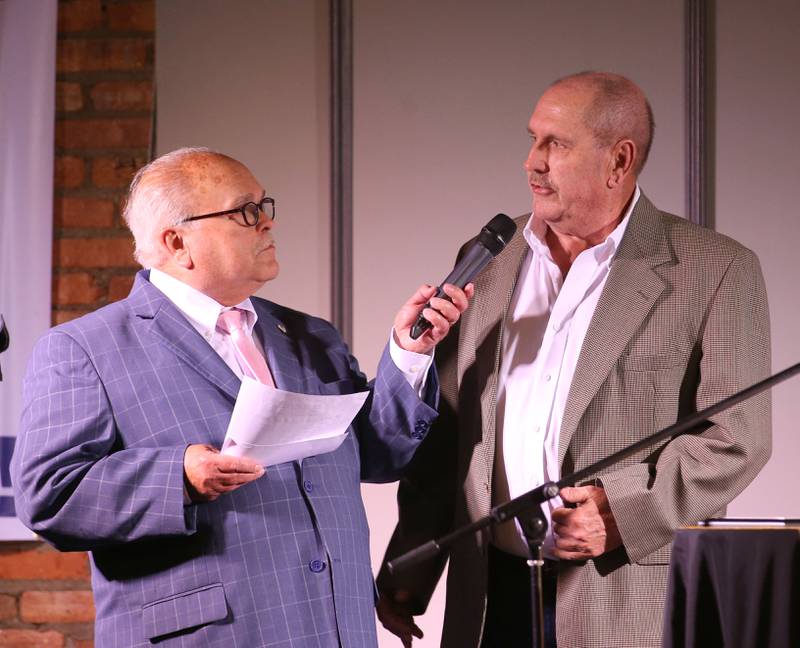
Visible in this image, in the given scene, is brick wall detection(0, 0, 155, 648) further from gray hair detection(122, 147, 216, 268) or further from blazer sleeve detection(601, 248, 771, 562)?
blazer sleeve detection(601, 248, 771, 562)

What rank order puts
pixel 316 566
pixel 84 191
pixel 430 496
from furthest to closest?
pixel 84 191 → pixel 430 496 → pixel 316 566

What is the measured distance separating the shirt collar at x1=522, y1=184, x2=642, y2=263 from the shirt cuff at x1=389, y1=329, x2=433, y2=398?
341 millimetres

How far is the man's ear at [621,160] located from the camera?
7.48 ft

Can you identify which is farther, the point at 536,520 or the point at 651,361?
the point at 651,361

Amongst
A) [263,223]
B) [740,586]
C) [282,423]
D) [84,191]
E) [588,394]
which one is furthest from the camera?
[84,191]

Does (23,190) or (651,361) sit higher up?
(23,190)

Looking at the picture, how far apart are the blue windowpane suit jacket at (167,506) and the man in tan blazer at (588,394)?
269 mm

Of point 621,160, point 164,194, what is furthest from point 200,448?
point 621,160

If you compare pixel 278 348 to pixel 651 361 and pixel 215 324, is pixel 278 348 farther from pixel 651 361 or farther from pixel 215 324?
pixel 651 361

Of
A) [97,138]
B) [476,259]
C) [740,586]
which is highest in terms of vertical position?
[97,138]

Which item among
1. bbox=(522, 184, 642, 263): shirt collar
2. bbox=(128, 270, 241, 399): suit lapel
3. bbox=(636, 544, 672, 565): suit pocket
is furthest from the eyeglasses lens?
bbox=(636, 544, 672, 565): suit pocket

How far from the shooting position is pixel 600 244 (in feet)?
7.52

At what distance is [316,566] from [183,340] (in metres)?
0.48

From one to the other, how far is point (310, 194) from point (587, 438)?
1512mm
